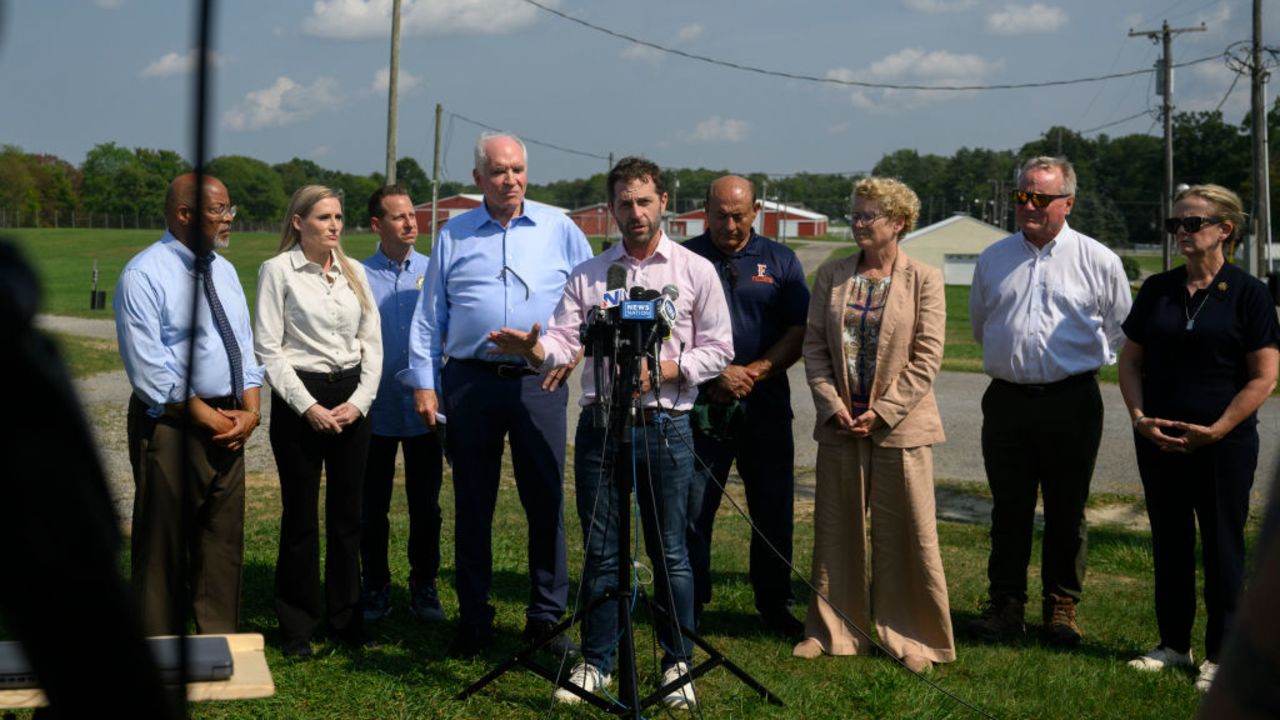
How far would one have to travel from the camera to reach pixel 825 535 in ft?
19.3

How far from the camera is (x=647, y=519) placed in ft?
16.8

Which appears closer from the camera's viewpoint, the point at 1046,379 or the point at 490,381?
the point at 490,381

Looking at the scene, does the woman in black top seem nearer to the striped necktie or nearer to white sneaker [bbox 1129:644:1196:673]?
white sneaker [bbox 1129:644:1196:673]

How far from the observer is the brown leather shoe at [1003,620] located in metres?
6.17

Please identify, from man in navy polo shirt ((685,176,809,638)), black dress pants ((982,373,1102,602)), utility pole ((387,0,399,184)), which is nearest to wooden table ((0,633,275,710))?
man in navy polo shirt ((685,176,809,638))

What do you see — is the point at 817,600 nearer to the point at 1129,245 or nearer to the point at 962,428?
the point at 962,428

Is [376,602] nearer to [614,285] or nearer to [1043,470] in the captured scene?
[614,285]

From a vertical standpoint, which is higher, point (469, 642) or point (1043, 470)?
point (1043, 470)

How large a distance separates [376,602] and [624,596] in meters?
2.09

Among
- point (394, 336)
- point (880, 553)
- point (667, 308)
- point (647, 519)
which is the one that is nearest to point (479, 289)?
point (394, 336)

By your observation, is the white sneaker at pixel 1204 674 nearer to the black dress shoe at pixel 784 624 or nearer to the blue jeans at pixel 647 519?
the black dress shoe at pixel 784 624

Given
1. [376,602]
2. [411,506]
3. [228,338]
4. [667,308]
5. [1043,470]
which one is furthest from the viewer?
[411,506]

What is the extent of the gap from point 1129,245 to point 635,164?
11797 centimetres

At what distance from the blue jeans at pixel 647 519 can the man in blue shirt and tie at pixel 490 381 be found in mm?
496
